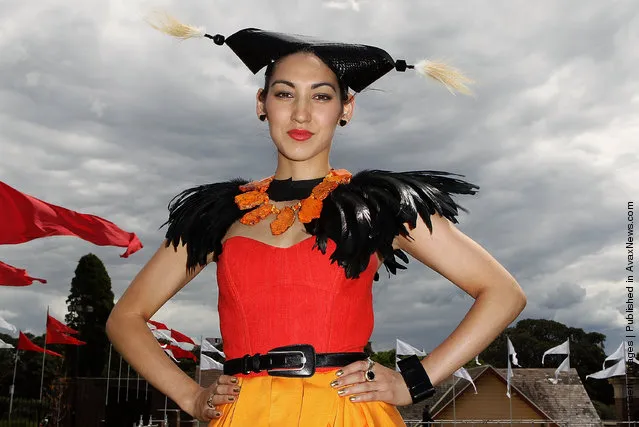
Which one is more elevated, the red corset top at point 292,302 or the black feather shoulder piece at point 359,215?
the black feather shoulder piece at point 359,215

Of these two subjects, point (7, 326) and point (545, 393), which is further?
point (545, 393)

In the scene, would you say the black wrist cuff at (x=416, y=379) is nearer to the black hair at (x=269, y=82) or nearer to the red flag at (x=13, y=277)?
the black hair at (x=269, y=82)

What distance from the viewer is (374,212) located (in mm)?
3146

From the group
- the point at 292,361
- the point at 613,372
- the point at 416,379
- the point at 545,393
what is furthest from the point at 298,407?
the point at 545,393

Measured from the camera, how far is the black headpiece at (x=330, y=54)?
3398 millimetres

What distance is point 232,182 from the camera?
3.69m

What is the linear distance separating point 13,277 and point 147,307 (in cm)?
1114

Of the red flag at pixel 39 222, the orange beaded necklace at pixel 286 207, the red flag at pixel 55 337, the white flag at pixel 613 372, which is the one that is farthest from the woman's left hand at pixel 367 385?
the white flag at pixel 613 372

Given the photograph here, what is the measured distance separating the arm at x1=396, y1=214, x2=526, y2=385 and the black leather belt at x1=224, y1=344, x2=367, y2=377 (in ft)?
1.30

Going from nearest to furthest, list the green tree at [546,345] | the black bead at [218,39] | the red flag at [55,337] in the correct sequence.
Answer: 1. the black bead at [218,39]
2. the red flag at [55,337]
3. the green tree at [546,345]

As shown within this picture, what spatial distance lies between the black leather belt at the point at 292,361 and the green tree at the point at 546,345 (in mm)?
57908

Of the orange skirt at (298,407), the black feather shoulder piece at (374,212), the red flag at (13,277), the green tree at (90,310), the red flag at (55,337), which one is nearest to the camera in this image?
the orange skirt at (298,407)

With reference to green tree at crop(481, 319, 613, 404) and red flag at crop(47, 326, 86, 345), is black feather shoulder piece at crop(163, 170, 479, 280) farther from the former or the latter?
green tree at crop(481, 319, 613, 404)

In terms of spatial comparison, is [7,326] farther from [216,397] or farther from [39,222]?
[216,397]
